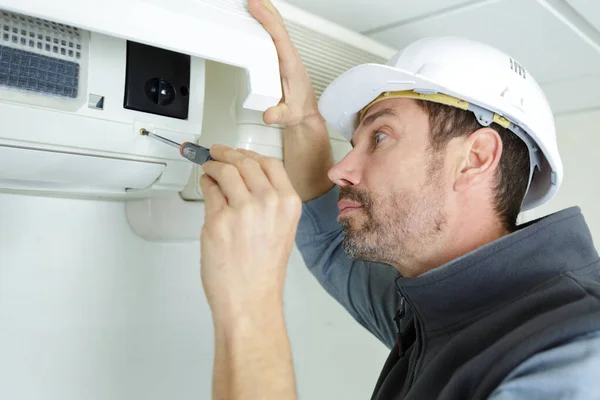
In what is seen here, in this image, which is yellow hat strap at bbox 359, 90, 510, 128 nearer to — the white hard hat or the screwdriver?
the white hard hat

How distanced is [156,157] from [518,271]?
0.63 metres

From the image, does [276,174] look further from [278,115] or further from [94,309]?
[94,309]

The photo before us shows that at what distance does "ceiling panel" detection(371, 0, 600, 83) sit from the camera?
117 cm

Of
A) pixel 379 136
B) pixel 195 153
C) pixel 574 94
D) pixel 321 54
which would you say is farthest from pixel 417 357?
pixel 574 94

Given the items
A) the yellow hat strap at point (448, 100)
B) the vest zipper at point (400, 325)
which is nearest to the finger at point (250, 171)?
the yellow hat strap at point (448, 100)

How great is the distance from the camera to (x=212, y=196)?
2.69ft

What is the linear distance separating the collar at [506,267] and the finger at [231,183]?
38cm

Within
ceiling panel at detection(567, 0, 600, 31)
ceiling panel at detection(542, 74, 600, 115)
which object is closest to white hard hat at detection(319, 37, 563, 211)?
ceiling panel at detection(567, 0, 600, 31)

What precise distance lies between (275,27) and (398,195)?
36 cm

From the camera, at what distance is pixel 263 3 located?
0.93 m

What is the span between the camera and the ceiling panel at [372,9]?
3.59 ft

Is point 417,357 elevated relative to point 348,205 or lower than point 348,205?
lower

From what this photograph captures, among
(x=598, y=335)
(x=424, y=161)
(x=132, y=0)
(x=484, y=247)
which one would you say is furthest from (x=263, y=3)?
(x=598, y=335)

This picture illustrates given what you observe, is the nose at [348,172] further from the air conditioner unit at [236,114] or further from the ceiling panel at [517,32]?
the ceiling panel at [517,32]
